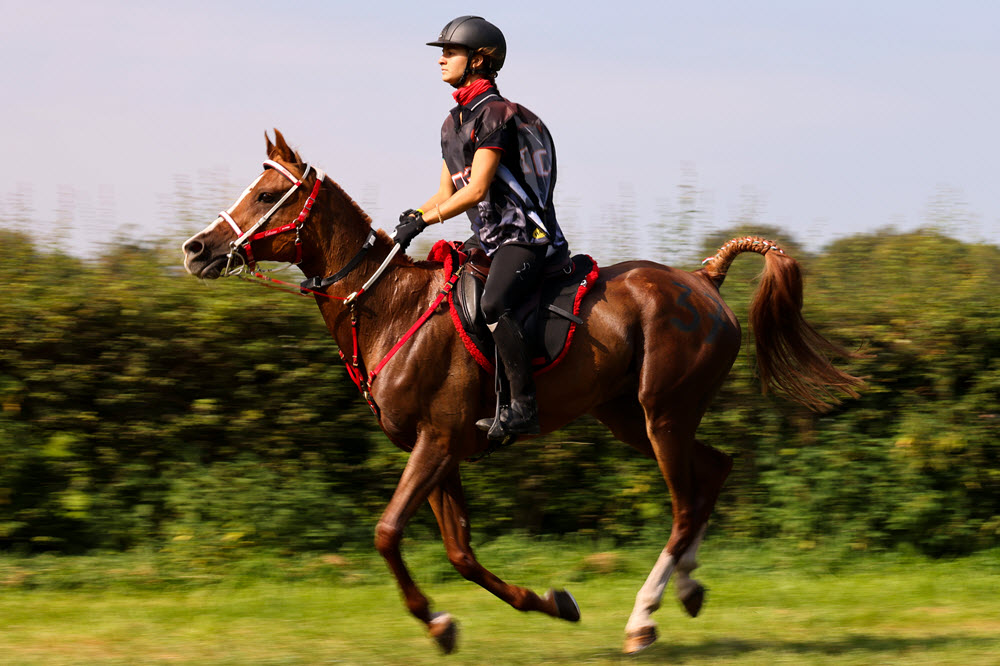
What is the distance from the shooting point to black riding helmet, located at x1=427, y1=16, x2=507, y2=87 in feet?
19.3

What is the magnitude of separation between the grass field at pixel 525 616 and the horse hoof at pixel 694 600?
163 mm

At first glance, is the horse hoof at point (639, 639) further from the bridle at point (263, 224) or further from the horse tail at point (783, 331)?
the bridle at point (263, 224)

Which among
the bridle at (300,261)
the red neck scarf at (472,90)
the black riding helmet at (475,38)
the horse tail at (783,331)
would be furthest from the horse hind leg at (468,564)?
the black riding helmet at (475,38)

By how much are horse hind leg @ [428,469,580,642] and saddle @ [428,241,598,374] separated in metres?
0.74

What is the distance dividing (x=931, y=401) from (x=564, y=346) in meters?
3.48

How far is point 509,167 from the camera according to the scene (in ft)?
19.5

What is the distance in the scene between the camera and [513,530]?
820cm

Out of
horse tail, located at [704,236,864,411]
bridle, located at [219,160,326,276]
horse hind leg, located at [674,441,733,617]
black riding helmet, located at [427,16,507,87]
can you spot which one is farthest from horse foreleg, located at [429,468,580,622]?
black riding helmet, located at [427,16,507,87]

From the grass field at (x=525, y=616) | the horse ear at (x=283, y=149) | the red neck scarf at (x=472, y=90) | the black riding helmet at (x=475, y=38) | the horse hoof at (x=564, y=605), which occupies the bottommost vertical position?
the grass field at (x=525, y=616)

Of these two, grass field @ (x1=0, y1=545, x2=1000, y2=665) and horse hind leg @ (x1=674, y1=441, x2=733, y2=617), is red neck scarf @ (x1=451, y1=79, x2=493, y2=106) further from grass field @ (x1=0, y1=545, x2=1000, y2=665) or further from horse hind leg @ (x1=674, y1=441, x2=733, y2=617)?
grass field @ (x1=0, y1=545, x2=1000, y2=665)

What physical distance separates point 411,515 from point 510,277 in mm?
1269

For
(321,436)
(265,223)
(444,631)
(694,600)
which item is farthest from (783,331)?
(321,436)

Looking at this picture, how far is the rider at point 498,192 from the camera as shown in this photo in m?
5.64

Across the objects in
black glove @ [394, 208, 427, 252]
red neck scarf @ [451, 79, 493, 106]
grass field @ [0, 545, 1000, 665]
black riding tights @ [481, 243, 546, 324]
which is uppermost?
red neck scarf @ [451, 79, 493, 106]
